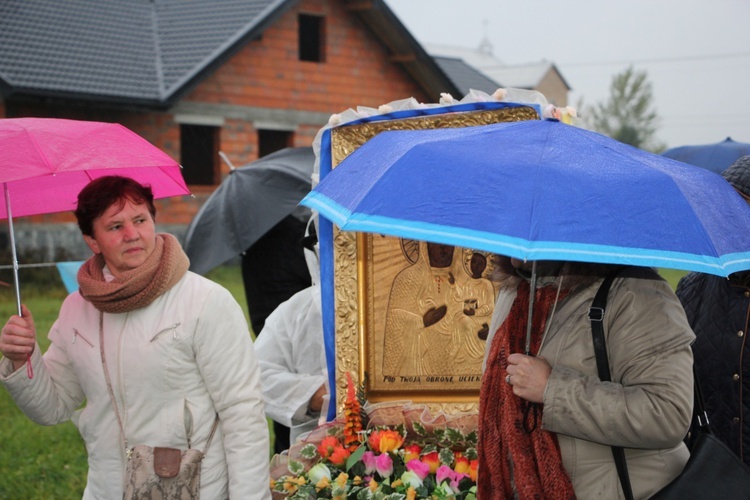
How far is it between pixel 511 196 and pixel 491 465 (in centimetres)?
98

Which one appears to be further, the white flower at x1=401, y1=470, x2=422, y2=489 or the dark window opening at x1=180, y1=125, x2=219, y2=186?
the dark window opening at x1=180, y1=125, x2=219, y2=186

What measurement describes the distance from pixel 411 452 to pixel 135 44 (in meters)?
18.0

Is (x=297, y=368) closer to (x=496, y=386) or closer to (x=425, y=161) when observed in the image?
(x=496, y=386)

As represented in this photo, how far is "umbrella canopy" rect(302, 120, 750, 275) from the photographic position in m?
1.86

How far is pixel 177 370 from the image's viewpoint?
2.70 meters

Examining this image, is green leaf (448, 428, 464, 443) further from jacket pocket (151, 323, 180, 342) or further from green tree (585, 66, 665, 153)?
green tree (585, 66, 665, 153)

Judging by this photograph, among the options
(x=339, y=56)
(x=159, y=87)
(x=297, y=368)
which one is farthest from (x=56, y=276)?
(x=297, y=368)

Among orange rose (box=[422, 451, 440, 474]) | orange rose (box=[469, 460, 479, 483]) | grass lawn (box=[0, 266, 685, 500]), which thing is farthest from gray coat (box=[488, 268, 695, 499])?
grass lawn (box=[0, 266, 685, 500])

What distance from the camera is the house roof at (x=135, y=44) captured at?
1691 centimetres

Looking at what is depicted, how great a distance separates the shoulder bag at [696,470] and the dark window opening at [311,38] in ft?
62.7

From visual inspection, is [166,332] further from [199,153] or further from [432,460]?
[199,153]

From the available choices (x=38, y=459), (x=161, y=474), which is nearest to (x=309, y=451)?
(x=161, y=474)

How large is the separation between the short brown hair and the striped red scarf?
1.25m

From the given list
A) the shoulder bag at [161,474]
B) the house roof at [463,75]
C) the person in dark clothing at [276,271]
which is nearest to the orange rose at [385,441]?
the shoulder bag at [161,474]
